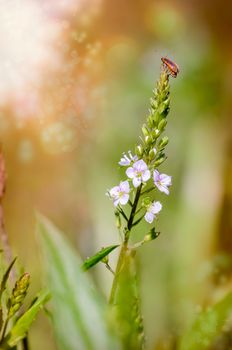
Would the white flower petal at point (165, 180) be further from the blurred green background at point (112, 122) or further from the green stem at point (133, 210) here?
the blurred green background at point (112, 122)

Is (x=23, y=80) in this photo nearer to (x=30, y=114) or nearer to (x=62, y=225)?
(x=30, y=114)

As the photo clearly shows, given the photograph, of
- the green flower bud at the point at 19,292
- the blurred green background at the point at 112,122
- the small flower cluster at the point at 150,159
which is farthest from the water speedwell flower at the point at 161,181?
the blurred green background at the point at 112,122

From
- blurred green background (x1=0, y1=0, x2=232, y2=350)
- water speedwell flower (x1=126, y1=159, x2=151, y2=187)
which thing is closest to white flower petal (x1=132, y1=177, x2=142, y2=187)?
water speedwell flower (x1=126, y1=159, x2=151, y2=187)

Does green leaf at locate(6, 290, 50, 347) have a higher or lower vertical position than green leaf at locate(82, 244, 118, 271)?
lower

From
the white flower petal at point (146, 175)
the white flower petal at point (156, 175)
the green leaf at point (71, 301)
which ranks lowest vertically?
the green leaf at point (71, 301)

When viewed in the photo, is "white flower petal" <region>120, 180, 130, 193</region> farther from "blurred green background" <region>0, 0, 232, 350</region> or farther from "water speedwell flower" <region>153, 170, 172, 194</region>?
"blurred green background" <region>0, 0, 232, 350</region>

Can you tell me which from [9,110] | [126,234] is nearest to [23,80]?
[9,110]

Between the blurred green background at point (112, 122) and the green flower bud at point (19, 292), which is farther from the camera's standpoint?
the blurred green background at point (112, 122)
